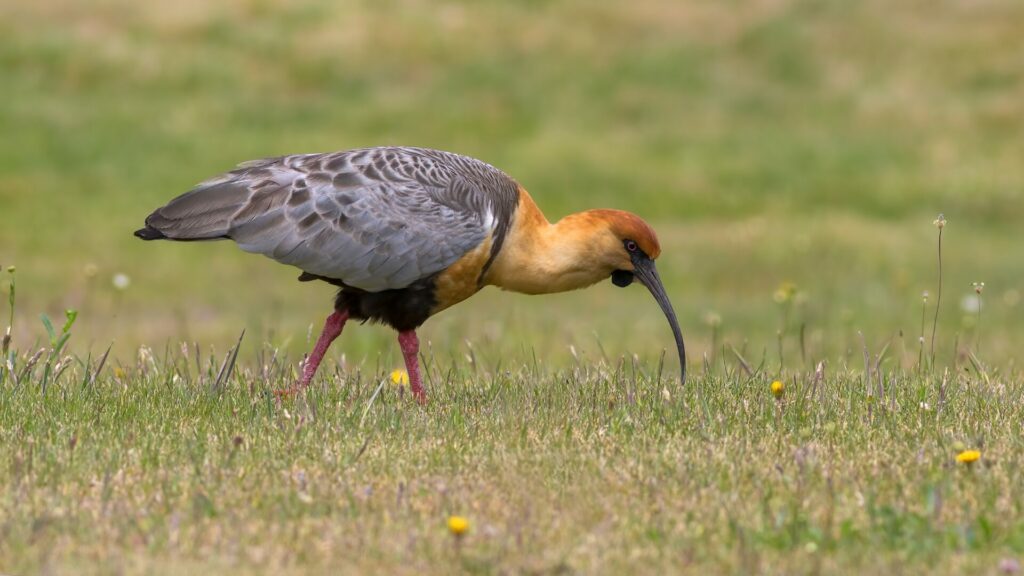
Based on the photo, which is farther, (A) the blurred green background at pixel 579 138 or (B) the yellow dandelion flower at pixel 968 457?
(A) the blurred green background at pixel 579 138

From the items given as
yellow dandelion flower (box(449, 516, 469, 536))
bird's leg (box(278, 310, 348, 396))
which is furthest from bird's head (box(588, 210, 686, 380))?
yellow dandelion flower (box(449, 516, 469, 536))

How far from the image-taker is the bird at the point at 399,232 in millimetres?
7977

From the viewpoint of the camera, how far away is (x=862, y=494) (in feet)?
18.0

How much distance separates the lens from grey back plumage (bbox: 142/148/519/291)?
796 centimetres

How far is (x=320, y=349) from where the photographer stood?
26.8 ft

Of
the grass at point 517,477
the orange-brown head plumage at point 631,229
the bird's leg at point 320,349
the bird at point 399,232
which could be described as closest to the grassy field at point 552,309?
the grass at point 517,477

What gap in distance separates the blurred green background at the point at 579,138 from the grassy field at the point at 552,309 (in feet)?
0.27

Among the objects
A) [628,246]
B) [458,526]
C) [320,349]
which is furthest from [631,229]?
[458,526]

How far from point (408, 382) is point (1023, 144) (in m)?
17.9

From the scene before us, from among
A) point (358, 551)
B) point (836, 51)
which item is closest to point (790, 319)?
point (358, 551)

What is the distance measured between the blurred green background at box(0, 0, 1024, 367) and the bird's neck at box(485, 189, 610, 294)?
3984mm

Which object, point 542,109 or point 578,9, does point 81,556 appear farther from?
point 578,9

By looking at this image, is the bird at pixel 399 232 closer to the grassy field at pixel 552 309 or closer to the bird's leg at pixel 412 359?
the bird's leg at pixel 412 359

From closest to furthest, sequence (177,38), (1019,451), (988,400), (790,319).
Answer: (1019,451) < (988,400) < (790,319) < (177,38)
